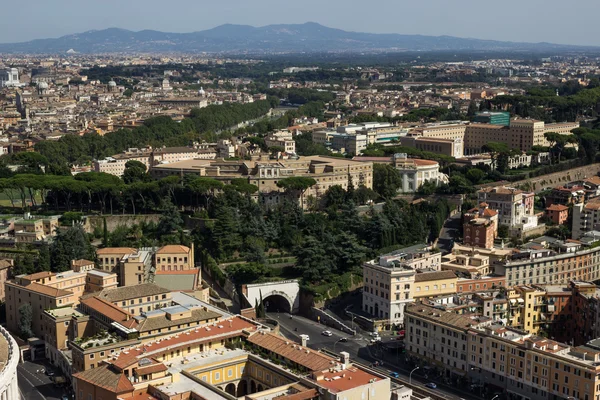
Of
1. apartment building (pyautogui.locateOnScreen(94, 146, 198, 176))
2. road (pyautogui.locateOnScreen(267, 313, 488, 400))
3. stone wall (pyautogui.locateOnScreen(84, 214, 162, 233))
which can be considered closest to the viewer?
road (pyautogui.locateOnScreen(267, 313, 488, 400))

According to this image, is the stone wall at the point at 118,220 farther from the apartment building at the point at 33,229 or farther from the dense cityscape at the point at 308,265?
the apartment building at the point at 33,229

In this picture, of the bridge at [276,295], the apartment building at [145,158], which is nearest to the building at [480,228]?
the bridge at [276,295]

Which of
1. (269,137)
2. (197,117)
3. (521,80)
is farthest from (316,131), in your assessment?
(521,80)

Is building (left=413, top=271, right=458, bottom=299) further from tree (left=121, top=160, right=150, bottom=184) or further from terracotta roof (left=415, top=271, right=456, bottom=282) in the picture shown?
tree (left=121, top=160, right=150, bottom=184)

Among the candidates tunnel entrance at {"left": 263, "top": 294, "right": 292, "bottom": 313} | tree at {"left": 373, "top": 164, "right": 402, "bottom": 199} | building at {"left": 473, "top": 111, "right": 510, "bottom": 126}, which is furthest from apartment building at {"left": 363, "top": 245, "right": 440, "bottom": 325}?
building at {"left": 473, "top": 111, "right": 510, "bottom": 126}

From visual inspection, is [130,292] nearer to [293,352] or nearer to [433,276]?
[293,352]
